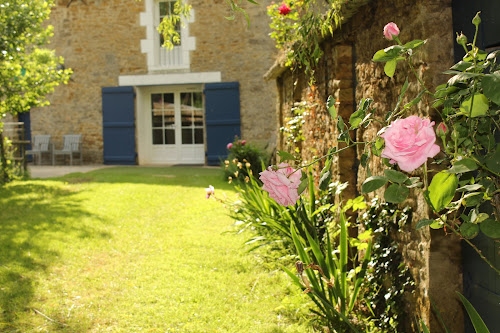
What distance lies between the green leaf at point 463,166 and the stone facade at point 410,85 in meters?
1.04

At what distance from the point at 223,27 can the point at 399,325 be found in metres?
10.5

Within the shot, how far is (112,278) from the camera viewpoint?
12.6 feet

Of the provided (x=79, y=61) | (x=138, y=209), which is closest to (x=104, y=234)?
(x=138, y=209)

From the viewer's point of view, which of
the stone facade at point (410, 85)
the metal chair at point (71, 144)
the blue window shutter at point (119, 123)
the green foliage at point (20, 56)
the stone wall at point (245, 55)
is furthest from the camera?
the metal chair at point (71, 144)

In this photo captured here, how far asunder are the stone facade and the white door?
924 centimetres

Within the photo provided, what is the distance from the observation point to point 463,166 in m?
1.13

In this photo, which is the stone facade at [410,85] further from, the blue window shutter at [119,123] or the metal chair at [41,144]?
the metal chair at [41,144]

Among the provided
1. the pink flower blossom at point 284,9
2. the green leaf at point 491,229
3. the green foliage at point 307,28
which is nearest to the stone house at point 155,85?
the green foliage at point 307,28

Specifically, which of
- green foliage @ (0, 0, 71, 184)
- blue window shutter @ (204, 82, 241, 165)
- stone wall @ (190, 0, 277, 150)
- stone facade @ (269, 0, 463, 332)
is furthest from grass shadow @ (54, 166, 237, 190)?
stone facade @ (269, 0, 463, 332)

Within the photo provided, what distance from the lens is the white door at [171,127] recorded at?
12828 millimetres

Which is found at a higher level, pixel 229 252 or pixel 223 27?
pixel 223 27

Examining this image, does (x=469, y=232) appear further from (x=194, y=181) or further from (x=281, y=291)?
(x=194, y=181)

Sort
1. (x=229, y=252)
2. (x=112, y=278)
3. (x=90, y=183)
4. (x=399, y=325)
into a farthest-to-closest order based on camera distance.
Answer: (x=90, y=183) < (x=229, y=252) < (x=112, y=278) < (x=399, y=325)

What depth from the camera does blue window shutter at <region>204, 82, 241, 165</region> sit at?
1193 centimetres
